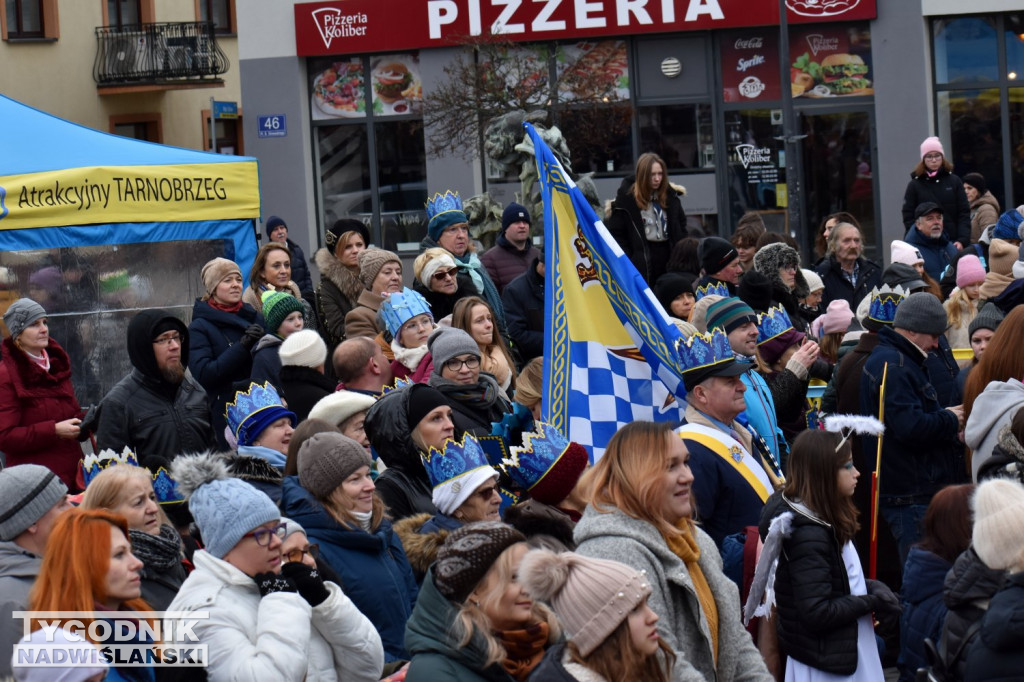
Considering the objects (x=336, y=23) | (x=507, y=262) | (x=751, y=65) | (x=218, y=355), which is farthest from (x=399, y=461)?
(x=336, y=23)

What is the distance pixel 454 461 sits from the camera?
577cm

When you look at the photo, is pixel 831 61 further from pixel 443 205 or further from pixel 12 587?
pixel 12 587

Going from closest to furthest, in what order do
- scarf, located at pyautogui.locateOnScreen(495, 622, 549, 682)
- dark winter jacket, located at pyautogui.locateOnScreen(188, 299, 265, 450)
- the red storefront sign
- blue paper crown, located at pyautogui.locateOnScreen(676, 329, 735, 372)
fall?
scarf, located at pyautogui.locateOnScreen(495, 622, 549, 682), blue paper crown, located at pyautogui.locateOnScreen(676, 329, 735, 372), dark winter jacket, located at pyautogui.locateOnScreen(188, 299, 265, 450), the red storefront sign

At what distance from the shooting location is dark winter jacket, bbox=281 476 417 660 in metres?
5.41

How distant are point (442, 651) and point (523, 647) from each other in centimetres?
A: 26

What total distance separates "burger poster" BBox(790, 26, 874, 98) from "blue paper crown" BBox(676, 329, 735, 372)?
17656mm

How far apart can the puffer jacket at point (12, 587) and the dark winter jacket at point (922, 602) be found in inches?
127

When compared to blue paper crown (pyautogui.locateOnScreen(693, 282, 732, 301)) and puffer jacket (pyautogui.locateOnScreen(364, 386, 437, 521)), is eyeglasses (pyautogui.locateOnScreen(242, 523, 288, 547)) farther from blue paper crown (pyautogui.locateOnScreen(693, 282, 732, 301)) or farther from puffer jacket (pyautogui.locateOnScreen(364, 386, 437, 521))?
blue paper crown (pyautogui.locateOnScreen(693, 282, 732, 301))

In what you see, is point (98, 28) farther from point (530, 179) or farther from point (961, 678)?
point (961, 678)

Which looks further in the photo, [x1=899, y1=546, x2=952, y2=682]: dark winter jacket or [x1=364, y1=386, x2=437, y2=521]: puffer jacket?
[x1=364, y1=386, x2=437, y2=521]: puffer jacket

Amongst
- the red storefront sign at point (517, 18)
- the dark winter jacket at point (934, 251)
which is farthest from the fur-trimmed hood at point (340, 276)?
the red storefront sign at point (517, 18)

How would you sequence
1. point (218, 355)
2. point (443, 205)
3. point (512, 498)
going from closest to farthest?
point (512, 498) < point (218, 355) < point (443, 205)

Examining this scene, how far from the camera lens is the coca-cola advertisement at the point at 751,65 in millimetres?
23188

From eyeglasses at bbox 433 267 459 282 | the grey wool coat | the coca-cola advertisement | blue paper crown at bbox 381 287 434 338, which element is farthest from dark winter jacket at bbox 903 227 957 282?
the coca-cola advertisement
